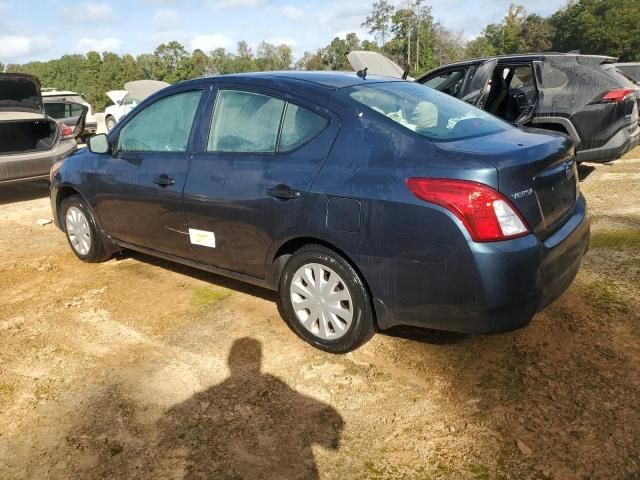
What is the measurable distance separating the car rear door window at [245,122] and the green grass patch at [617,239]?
10.0 feet

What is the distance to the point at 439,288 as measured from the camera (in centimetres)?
251

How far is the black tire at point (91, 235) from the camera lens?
4.56 metres

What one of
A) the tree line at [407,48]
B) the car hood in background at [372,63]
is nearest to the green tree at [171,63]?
the tree line at [407,48]

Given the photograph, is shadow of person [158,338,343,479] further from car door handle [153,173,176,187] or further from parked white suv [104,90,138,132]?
parked white suv [104,90,138,132]

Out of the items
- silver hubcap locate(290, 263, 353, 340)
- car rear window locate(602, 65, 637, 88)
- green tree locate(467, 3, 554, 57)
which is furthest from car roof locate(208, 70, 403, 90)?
green tree locate(467, 3, 554, 57)

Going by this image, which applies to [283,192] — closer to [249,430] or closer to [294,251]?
[294,251]

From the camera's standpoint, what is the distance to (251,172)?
10.4 ft

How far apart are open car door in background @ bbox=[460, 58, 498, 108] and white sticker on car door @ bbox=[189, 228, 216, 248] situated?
4.14 m

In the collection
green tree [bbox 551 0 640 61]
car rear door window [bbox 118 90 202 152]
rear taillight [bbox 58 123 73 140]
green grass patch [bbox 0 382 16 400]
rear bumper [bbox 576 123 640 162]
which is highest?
green tree [bbox 551 0 640 61]

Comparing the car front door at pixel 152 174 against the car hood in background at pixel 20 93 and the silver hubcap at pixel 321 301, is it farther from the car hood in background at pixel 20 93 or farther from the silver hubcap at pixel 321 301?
the car hood in background at pixel 20 93

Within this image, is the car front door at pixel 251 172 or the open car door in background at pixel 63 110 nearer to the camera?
the car front door at pixel 251 172

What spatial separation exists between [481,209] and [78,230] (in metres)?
3.81

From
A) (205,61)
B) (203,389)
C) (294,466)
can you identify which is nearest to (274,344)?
(203,389)

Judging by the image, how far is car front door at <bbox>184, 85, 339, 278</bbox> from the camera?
2.96m
